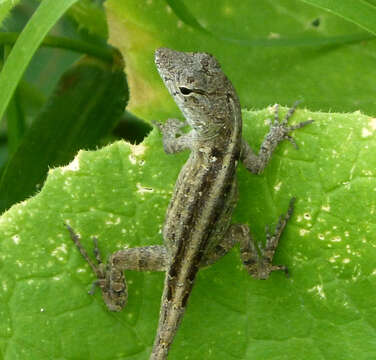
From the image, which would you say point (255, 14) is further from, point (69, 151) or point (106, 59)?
point (69, 151)

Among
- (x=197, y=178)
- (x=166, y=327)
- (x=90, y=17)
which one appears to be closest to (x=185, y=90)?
(x=197, y=178)

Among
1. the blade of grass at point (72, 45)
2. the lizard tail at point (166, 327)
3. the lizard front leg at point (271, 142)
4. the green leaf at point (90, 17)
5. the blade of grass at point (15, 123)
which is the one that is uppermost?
the green leaf at point (90, 17)

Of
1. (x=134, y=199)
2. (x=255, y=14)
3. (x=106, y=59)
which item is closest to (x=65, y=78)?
(x=106, y=59)

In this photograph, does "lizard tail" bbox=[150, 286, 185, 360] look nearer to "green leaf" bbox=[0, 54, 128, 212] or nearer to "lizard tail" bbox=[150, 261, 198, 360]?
"lizard tail" bbox=[150, 261, 198, 360]

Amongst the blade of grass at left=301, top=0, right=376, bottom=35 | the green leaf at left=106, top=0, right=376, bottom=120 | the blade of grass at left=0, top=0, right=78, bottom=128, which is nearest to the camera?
the blade of grass at left=301, top=0, right=376, bottom=35

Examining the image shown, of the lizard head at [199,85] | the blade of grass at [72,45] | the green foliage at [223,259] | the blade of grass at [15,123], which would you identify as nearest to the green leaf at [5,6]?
the green foliage at [223,259]

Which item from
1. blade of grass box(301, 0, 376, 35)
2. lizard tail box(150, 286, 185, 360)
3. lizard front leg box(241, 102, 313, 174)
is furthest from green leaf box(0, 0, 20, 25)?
lizard tail box(150, 286, 185, 360)

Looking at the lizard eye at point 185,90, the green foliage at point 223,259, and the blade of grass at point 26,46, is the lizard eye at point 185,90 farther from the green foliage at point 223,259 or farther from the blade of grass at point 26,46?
the blade of grass at point 26,46
